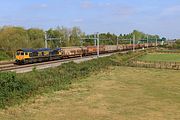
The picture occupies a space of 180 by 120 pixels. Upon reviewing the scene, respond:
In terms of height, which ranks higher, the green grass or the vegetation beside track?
the green grass

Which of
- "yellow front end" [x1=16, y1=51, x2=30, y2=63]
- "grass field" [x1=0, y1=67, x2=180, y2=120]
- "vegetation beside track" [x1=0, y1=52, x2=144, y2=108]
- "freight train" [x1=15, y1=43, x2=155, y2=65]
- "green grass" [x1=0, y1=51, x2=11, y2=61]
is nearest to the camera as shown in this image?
"grass field" [x1=0, y1=67, x2=180, y2=120]

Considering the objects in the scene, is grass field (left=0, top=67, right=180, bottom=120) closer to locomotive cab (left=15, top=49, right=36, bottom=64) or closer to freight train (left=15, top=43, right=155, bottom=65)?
locomotive cab (left=15, top=49, right=36, bottom=64)

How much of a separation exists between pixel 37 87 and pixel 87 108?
9031 millimetres

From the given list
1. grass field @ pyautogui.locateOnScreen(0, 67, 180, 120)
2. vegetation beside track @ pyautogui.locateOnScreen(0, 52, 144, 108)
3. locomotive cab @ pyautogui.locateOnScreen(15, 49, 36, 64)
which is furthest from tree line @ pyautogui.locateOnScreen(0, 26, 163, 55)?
grass field @ pyautogui.locateOnScreen(0, 67, 180, 120)

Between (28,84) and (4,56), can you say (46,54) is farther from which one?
(28,84)

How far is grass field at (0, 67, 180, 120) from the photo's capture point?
74.5ft

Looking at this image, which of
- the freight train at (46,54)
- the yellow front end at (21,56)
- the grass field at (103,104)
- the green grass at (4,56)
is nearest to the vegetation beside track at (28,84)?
the grass field at (103,104)

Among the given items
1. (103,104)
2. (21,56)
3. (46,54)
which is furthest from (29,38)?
(103,104)

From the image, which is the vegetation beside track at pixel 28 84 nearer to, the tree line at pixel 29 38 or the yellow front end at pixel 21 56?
the yellow front end at pixel 21 56

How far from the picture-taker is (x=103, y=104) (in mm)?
27328

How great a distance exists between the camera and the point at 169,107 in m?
26.3

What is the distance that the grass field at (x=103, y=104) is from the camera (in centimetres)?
2270

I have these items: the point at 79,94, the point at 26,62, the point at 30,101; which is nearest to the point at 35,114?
the point at 30,101

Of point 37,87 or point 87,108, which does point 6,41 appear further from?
point 87,108
